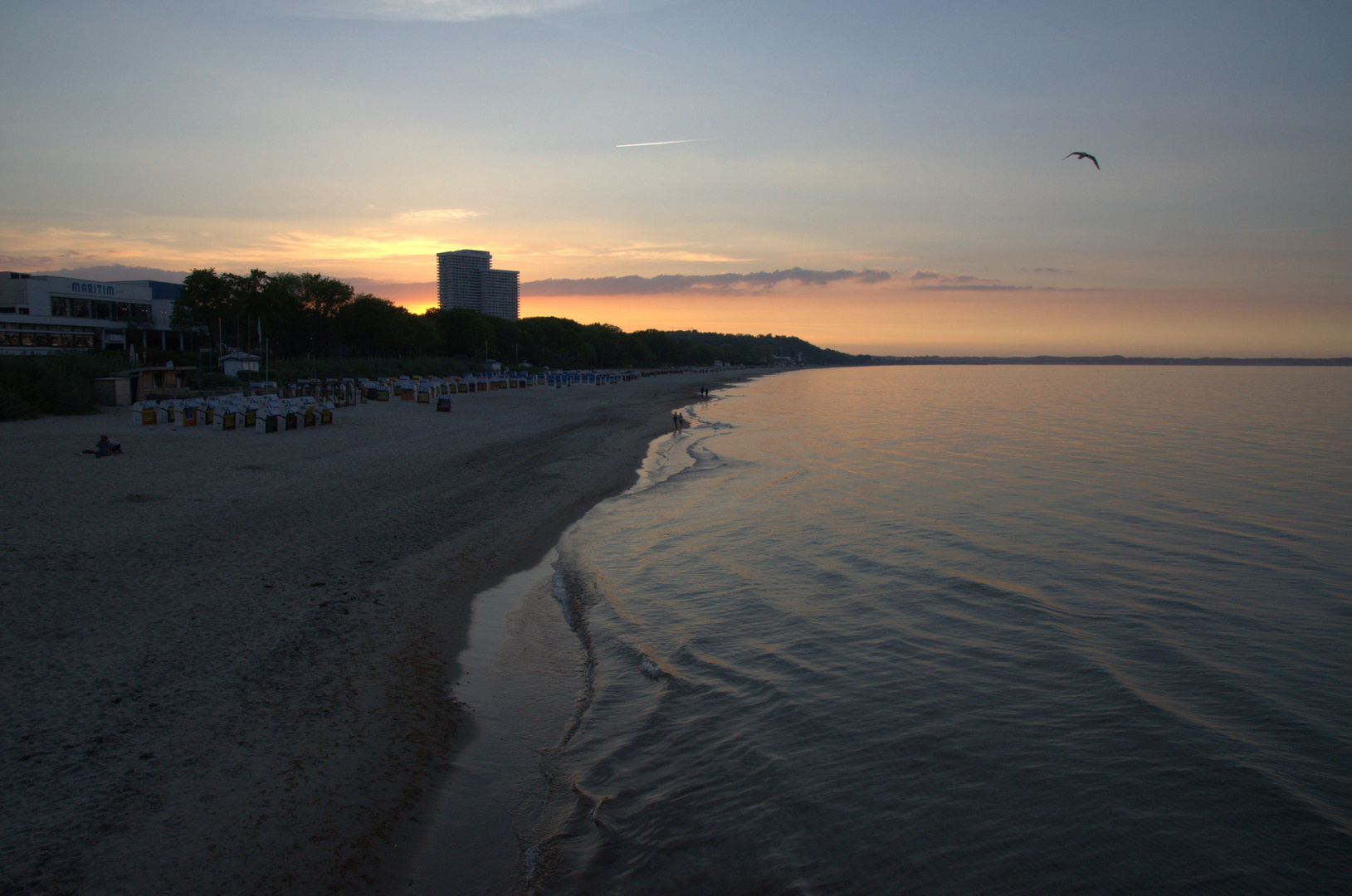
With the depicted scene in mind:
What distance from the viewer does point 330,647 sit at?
737 cm

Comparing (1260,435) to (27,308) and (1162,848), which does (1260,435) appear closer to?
(1162,848)

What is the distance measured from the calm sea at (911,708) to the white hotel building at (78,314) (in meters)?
65.6

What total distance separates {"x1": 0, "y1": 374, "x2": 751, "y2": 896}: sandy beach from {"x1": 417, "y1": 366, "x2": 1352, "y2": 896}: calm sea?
2.09 feet

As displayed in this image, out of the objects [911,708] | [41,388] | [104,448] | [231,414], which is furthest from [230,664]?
[41,388]

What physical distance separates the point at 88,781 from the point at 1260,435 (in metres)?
41.4

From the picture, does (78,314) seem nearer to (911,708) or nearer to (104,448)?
(104,448)

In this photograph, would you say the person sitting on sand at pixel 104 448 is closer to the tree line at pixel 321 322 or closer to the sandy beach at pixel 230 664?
the sandy beach at pixel 230 664

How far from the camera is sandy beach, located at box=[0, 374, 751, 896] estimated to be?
4387 mm

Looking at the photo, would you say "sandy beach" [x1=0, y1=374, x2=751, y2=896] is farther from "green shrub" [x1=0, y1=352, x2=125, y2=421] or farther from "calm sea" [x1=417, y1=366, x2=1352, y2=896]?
"green shrub" [x1=0, y1=352, x2=125, y2=421]

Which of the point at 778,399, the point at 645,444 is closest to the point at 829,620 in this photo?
the point at 645,444

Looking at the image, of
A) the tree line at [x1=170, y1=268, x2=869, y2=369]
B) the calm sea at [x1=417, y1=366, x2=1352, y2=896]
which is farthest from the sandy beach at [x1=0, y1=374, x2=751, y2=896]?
the tree line at [x1=170, y1=268, x2=869, y2=369]

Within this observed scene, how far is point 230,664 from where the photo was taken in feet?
21.9

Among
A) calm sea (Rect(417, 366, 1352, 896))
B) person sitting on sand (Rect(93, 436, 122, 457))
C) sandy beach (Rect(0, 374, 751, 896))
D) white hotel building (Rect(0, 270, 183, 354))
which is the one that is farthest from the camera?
white hotel building (Rect(0, 270, 183, 354))

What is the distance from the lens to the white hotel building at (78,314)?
61.4 m
